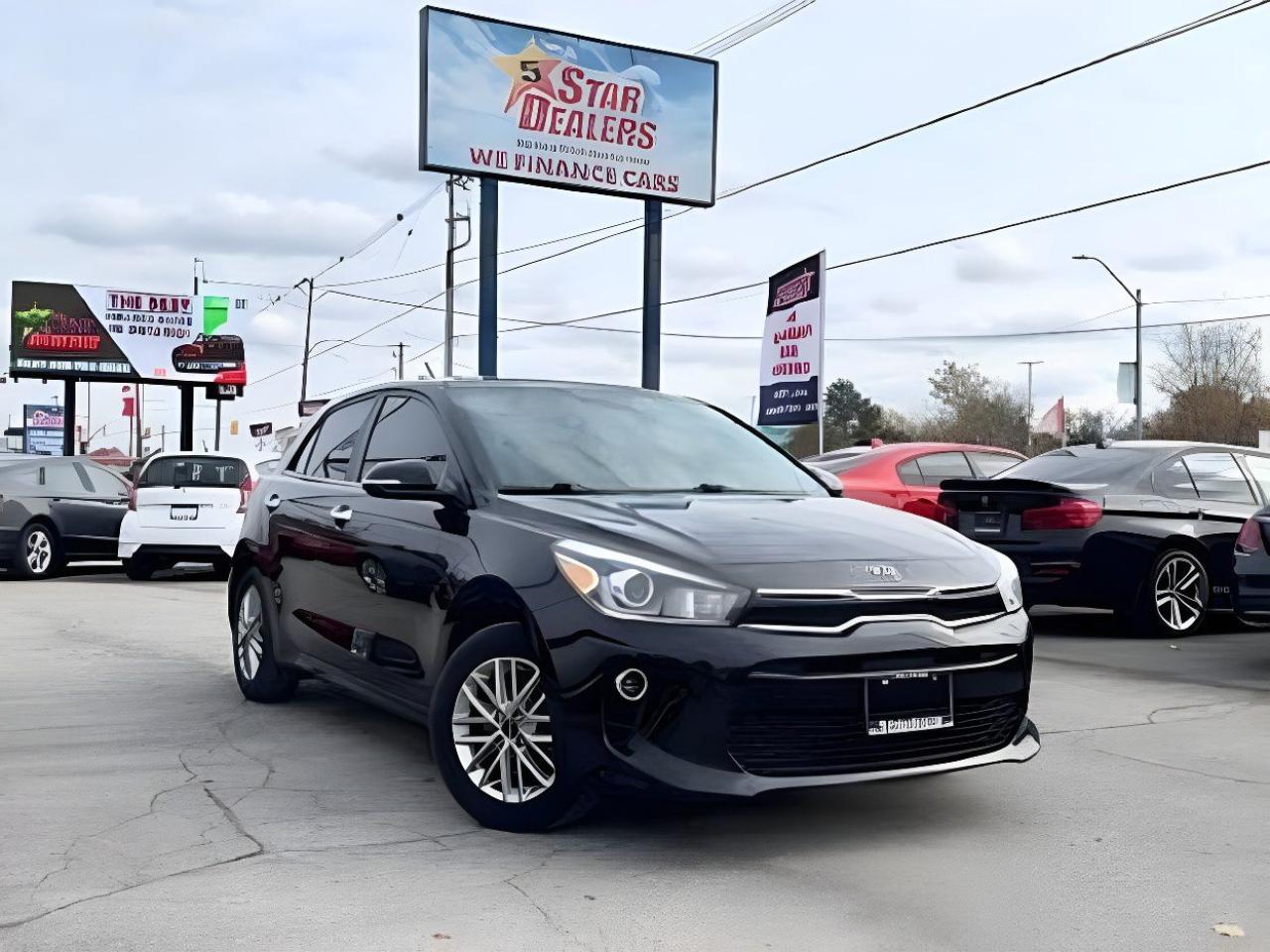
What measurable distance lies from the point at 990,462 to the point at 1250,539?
495 cm

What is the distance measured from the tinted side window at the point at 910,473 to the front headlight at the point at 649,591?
8235 millimetres

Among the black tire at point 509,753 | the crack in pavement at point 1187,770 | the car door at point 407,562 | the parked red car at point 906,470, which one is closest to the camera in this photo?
the black tire at point 509,753

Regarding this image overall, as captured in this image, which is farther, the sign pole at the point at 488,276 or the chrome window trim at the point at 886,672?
the sign pole at the point at 488,276

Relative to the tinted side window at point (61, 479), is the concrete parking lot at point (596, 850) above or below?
below

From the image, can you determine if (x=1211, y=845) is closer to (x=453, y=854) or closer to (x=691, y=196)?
(x=453, y=854)

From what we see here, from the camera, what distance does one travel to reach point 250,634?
7.41 m

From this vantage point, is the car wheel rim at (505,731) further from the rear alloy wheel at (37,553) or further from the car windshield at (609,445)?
the rear alloy wheel at (37,553)

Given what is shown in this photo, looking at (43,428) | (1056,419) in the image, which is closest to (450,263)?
(1056,419)

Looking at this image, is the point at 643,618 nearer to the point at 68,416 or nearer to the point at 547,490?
the point at 547,490

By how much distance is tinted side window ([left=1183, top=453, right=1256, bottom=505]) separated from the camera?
429 inches

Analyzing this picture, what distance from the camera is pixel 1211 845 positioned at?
4.70m

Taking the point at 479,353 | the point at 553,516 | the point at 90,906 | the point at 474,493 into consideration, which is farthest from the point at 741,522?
the point at 479,353

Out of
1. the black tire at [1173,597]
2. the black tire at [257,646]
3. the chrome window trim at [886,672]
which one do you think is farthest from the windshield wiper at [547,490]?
the black tire at [1173,597]

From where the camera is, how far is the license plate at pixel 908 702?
446cm
